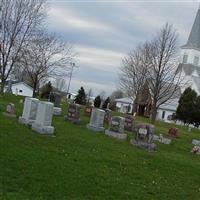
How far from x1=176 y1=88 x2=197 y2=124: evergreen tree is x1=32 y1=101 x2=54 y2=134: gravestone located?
36819mm

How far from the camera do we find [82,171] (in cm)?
1023

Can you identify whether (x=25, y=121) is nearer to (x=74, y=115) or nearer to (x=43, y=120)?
(x=43, y=120)

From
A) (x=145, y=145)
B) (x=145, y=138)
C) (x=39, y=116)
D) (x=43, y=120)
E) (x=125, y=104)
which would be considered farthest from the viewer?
(x=125, y=104)

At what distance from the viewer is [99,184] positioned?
935 cm

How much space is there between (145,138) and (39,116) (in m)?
4.28

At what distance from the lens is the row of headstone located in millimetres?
Answer: 15250

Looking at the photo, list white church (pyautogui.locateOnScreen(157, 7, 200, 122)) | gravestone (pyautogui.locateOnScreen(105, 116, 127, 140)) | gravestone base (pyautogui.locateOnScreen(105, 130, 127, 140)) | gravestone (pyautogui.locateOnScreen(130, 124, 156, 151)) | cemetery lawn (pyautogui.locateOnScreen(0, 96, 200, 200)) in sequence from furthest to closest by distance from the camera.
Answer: white church (pyautogui.locateOnScreen(157, 7, 200, 122))
gravestone (pyautogui.locateOnScreen(105, 116, 127, 140))
gravestone base (pyautogui.locateOnScreen(105, 130, 127, 140))
gravestone (pyautogui.locateOnScreen(130, 124, 156, 151))
cemetery lawn (pyautogui.locateOnScreen(0, 96, 200, 200))

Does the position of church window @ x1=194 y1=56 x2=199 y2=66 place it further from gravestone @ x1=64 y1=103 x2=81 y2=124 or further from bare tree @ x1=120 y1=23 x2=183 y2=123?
gravestone @ x1=64 y1=103 x2=81 y2=124

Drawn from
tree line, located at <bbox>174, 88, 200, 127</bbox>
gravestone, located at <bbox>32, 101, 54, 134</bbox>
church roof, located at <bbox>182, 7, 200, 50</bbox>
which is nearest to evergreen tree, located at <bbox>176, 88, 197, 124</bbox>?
tree line, located at <bbox>174, 88, 200, 127</bbox>

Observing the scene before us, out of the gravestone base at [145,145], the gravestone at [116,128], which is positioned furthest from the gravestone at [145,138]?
the gravestone at [116,128]

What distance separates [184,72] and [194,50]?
5.05m

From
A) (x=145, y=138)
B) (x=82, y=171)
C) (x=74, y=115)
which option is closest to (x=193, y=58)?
(x=74, y=115)

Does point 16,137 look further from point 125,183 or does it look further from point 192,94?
point 192,94

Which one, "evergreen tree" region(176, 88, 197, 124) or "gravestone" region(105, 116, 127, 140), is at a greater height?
"evergreen tree" region(176, 88, 197, 124)
